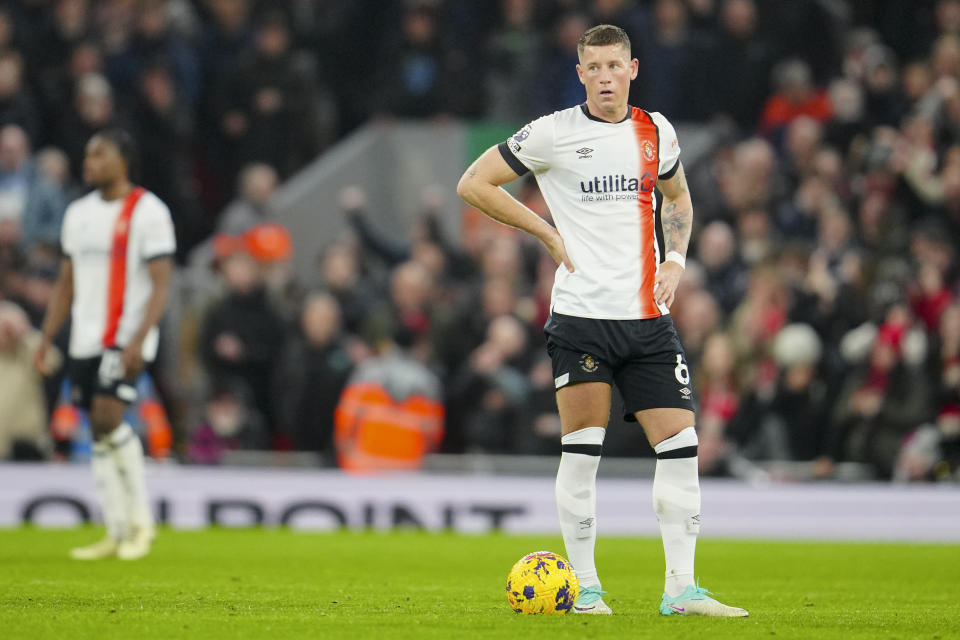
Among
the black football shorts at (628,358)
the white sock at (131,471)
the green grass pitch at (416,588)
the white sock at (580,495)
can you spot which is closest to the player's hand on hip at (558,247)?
the black football shorts at (628,358)

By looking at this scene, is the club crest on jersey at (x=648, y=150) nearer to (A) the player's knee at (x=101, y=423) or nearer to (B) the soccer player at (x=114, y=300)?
(B) the soccer player at (x=114, y=300)

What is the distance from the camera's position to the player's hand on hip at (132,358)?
10117 millimetres

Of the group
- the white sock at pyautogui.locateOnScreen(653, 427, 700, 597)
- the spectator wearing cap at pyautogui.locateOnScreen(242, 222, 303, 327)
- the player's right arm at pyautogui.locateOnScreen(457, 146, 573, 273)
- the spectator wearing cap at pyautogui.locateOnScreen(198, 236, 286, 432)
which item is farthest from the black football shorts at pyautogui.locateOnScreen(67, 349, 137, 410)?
the spectator wearing cap at pyautogui.locateOnScreen(242, 222, 303, 327)

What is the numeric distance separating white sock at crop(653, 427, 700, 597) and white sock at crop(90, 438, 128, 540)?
184 inches

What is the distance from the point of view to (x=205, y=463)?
48.3ft

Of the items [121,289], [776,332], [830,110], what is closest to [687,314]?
[776,332]

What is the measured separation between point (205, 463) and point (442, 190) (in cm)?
490

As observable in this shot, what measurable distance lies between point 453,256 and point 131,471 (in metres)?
6.69

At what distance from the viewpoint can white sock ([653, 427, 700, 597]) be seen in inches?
271

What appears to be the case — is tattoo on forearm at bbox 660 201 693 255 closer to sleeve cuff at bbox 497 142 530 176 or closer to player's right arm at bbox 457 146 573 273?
player's right arm at bbox 457 146 573 273

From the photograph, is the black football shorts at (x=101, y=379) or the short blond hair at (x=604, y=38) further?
the black football shorts at (x=101, y=379)

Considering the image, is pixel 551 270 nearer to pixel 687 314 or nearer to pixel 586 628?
pixel 687 314

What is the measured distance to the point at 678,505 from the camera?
6.91m

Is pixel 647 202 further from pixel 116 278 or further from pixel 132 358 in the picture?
pixel 116 278
